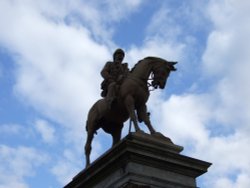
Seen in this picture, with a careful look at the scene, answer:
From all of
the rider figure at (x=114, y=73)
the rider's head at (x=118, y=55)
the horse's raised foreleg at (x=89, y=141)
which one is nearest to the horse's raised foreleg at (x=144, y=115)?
the rider figure at (x=114, y=73)

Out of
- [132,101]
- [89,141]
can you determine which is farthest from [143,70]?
[89,141]

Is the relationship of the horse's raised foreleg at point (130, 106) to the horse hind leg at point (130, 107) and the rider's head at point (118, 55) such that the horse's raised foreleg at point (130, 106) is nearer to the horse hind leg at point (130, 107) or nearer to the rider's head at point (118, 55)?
the horse hind leg at point (130, 107)

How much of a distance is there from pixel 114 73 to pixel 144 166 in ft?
12.0

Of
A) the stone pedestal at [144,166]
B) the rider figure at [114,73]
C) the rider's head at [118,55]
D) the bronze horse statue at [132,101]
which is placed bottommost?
the stone pedestal at [144,166]

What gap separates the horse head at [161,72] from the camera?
1694 cm

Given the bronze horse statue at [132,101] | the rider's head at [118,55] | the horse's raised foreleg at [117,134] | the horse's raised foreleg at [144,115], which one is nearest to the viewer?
the bronze horse statue at [132,101]

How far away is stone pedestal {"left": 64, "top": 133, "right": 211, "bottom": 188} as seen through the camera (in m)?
14.9

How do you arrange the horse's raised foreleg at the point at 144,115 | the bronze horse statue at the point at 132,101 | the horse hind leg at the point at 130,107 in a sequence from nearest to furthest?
the horse hind leg at the point at 130,107 < the bronze horse statue at the point at 132,101 < the horse's raised foreleg at the point at 144,115

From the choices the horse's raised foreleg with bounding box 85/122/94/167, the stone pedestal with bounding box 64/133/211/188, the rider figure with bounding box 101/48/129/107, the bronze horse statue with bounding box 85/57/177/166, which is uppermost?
the rider figure with bounding box 101/48/129/107

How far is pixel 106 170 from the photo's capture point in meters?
15.6

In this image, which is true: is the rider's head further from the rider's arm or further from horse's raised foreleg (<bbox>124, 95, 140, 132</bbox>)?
horse's raised foreleg (<bbox>124, 95, 140, 132</bbox>)

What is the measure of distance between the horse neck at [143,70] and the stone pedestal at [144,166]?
6.48ft

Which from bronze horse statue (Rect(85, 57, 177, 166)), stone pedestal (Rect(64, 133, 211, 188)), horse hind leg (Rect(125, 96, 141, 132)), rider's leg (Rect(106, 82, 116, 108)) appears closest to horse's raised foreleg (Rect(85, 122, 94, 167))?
bronze horse statue (Rect(85, 57, 177, 166))

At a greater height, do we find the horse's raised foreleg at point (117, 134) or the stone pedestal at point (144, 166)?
the horse's raised foreleg at point (117, 134)
